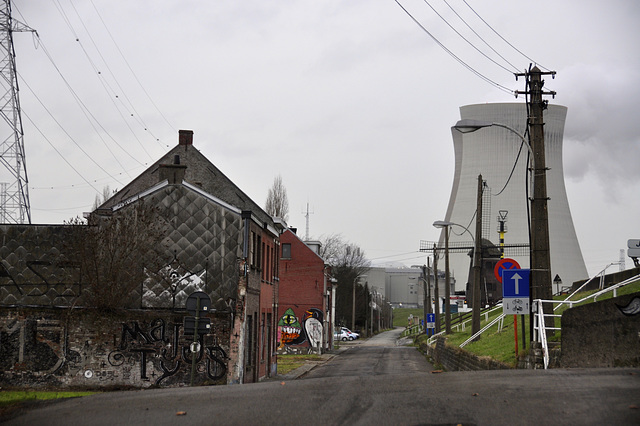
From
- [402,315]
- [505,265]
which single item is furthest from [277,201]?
[402,315]

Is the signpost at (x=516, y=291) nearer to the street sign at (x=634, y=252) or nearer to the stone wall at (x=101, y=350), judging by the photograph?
the street sign at (x=634, y=252)

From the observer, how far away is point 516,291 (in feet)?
58.6

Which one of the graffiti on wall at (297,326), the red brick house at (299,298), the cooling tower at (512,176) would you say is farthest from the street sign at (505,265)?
the cooling tower at (512,176)

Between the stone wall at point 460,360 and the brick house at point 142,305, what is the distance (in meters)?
7.82

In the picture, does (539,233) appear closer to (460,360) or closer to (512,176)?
(460,360)

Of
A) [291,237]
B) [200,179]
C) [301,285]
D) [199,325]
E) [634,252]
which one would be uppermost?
[200,179]

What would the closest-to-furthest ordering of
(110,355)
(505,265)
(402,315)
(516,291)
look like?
1. (516,291)
2. (505,265)
3. (110,355)
4. (402,315)

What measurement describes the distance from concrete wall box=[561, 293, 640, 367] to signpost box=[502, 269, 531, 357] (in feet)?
3.95

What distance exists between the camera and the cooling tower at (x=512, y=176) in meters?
62.4

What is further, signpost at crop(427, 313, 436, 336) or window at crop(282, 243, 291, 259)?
signpost at crop(427, 313, 436, 336)

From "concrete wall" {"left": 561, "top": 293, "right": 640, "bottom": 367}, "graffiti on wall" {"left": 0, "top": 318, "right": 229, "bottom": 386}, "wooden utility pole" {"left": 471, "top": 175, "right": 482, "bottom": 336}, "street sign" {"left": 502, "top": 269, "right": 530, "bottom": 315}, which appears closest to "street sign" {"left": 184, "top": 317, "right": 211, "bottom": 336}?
"graffiti on wall" {"left": 0, "top": 318, "right": 229, "bottom": 386}

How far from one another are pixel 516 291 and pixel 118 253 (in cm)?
1510

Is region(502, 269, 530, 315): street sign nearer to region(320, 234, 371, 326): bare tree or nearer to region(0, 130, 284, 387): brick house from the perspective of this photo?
region(0, 130, 284, 387): brick house

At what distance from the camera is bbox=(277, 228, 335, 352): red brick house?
2295 inches
